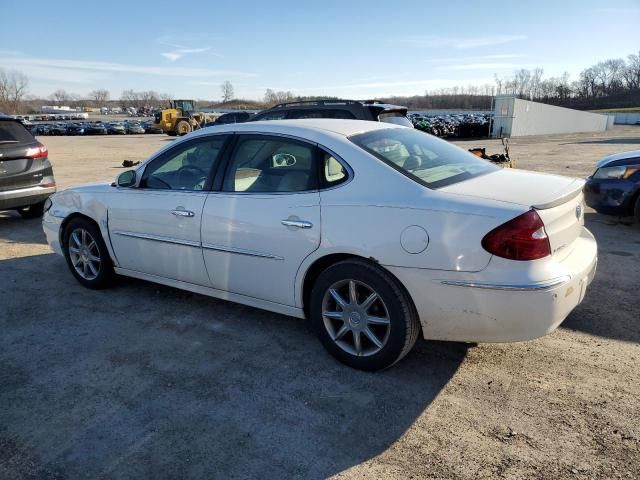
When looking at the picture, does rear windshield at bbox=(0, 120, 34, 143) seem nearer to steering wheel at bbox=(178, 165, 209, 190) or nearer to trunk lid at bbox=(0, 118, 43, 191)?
trunk lid at bbox=(0, 118, 43, 191)

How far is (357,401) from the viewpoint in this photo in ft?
9.21

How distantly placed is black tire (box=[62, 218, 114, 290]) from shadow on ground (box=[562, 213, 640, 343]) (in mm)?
3976

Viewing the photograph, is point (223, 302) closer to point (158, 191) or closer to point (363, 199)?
point (158, 191)

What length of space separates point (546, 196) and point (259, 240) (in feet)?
5.98

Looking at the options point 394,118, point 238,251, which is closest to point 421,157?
point 238,251

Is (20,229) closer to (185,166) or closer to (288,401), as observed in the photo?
(185,166)

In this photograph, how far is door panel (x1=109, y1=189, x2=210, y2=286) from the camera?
3736mm

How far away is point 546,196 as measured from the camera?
2.82 m

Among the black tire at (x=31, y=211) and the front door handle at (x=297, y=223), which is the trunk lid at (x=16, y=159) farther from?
the front door handle at (x=297, y=223)

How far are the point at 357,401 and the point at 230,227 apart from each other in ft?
4.89

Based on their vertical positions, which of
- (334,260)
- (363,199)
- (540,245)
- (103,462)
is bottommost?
(103,462)

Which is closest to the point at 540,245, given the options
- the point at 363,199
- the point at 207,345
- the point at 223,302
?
the point at 363,199

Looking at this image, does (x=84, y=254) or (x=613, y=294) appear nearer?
(x=613, y=294)

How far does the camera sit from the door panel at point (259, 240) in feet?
10.3
